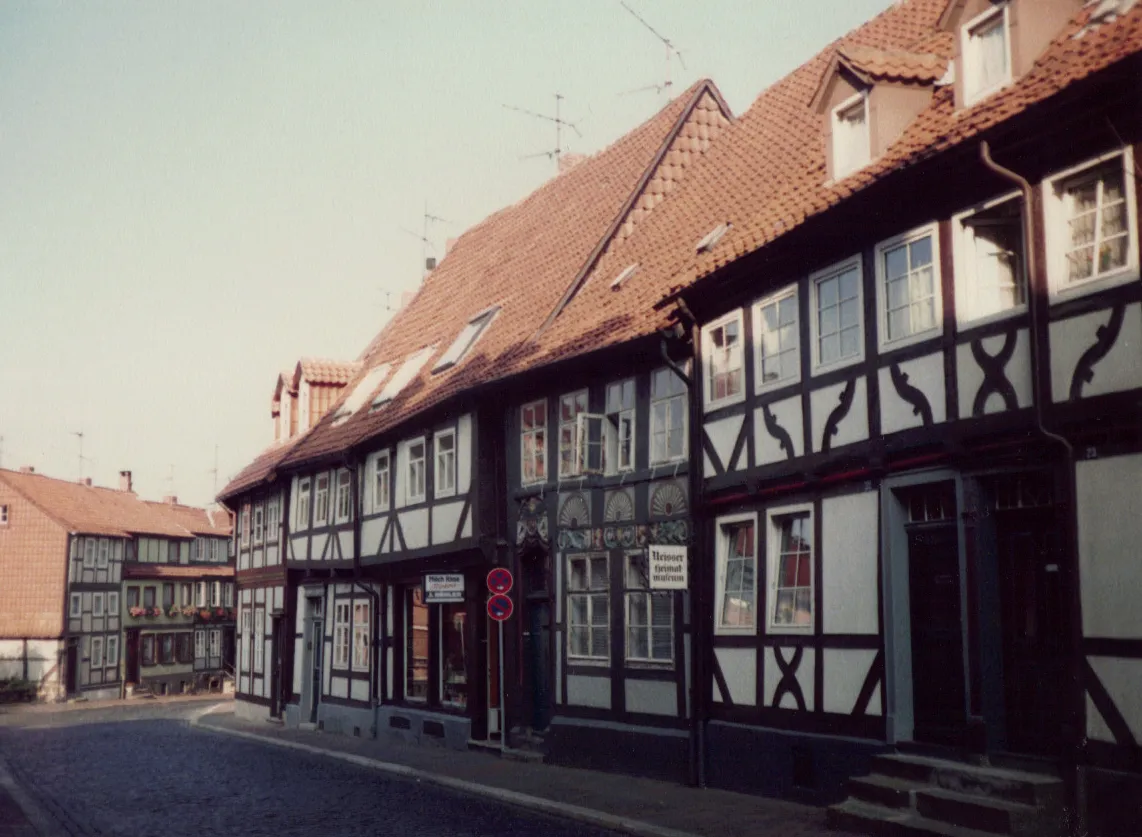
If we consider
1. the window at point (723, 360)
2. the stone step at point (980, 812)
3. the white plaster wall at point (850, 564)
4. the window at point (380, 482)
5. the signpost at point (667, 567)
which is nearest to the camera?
the stone step at point (980, 812)

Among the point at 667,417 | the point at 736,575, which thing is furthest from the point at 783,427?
the point at 667,417

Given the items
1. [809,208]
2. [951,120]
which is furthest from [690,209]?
[951,120]

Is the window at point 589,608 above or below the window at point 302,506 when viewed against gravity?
below

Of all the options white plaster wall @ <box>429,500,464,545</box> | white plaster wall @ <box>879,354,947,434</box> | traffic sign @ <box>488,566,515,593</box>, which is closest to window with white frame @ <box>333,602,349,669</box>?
white plaster wall @ <box>429,500,464,545</box>

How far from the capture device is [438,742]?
976 inches

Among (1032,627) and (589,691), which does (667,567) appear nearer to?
(589,691)

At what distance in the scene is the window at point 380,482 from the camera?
92.1 ft

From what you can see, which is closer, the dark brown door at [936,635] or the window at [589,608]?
the dark brown door at [936,635]

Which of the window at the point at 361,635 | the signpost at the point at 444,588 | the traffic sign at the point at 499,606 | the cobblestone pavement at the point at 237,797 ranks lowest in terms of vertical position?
the cobblestone pavement at the point at 237,797

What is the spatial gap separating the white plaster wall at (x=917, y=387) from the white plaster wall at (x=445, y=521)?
1134cm

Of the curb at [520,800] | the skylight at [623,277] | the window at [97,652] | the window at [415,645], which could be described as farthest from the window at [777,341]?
the window at [97,652]

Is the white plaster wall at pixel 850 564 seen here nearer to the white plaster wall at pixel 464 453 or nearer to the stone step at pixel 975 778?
the stone step at pixel 975 778

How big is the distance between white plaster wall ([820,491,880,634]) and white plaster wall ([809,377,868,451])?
2.01ft

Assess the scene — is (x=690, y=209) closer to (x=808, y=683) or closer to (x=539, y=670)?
(x=539, y=670)
